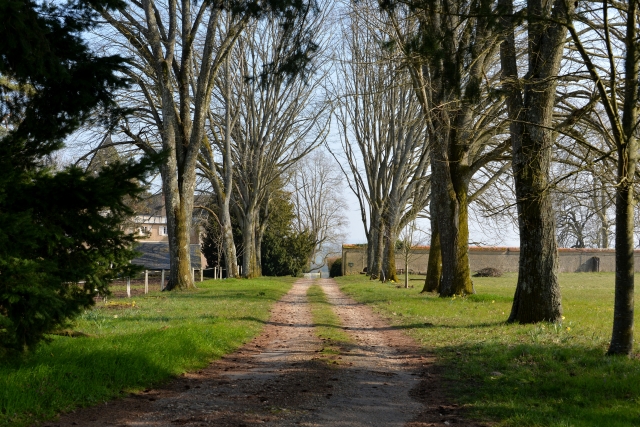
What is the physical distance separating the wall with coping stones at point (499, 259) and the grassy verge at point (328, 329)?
39320mm

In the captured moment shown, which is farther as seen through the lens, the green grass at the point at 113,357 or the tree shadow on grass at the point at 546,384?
the tree shadow on grass at the point at 546,384

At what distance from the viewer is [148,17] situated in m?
19.4

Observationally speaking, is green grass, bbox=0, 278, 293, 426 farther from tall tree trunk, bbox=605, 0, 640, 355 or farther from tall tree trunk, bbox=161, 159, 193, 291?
tall tree trunk, bbox=161, 159, 193, 291

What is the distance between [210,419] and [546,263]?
27.1ft

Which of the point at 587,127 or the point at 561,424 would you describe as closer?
the point at 561,424

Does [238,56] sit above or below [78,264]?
above

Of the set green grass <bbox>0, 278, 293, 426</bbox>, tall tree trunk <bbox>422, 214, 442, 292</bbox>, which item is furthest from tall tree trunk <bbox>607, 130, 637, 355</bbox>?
tall tree trunk <bbox>422, 214, 442, 292</bbox>

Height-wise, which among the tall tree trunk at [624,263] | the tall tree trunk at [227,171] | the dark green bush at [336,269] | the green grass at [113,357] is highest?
the tall tree trunk at [227,171]

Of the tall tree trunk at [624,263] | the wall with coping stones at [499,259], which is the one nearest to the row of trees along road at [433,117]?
the tall tree trunk at [624,263]

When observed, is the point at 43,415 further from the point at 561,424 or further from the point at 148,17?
the point at 148,17

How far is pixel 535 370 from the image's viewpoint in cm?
783

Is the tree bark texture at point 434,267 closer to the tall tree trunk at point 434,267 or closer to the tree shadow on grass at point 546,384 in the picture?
the tall tree trunk at point 434,267

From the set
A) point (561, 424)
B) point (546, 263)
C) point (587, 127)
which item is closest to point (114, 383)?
point (561, 424)

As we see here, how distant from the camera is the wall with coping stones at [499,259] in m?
57.8
